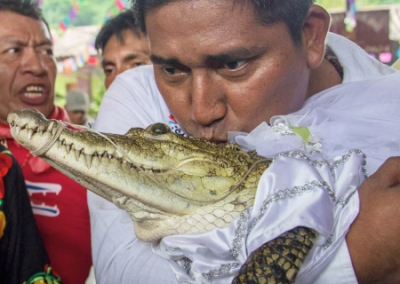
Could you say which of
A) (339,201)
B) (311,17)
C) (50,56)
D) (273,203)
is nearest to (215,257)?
(273,203)

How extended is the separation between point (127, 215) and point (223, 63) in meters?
0.54

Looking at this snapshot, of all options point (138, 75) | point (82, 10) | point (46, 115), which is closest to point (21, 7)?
point (46, 115)

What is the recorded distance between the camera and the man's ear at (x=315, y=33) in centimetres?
153

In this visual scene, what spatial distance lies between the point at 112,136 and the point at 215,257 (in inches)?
15.1

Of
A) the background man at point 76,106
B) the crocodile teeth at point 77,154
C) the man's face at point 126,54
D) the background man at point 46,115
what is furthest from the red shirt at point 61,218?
the background man at point 76,106

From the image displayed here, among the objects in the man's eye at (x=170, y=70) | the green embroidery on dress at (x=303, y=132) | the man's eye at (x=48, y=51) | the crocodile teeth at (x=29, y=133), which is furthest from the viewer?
the man's eye at (x=48, y=51)

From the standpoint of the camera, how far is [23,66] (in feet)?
9.86

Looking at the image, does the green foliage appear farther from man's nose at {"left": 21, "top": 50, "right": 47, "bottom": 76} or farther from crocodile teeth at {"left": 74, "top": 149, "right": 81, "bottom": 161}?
crocodile teeth at {"left": 74, "top": 149, "right": 81, "bottom": 161}

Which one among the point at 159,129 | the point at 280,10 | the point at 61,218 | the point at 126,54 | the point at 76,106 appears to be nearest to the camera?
the point at 159,129

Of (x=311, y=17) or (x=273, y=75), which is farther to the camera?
(x=311, y=17)

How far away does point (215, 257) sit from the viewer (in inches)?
46.1

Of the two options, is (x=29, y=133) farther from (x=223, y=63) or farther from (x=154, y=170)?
(x=223, y=63)

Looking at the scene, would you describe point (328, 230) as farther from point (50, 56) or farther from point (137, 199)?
point (50, 56)

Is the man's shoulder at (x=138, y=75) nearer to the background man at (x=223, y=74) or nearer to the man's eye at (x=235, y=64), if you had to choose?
the background man at (x=223, y=74)
